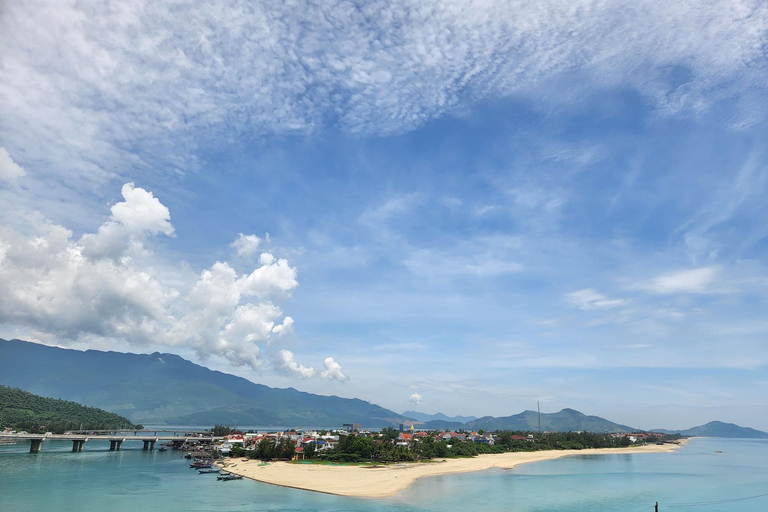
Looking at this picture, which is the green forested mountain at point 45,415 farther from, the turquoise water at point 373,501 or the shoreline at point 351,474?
the shoreline at point 351,474

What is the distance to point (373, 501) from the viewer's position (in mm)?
42031

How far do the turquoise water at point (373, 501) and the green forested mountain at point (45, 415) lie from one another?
44.4 metres

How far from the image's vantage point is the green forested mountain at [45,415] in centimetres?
11088

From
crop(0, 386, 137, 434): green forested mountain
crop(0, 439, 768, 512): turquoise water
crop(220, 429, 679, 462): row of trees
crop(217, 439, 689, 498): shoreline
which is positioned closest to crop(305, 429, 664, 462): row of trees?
crop(220, 429, 679, 462): row of trees

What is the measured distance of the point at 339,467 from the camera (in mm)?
62562

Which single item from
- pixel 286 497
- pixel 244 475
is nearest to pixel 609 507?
pixel 286 497

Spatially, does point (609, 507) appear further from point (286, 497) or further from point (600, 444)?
point (600, 444)

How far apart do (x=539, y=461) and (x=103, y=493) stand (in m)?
77.0

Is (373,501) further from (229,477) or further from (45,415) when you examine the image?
(45,415)

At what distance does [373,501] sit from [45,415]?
137 m

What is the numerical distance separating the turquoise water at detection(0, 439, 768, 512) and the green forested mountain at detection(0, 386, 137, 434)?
44427mm

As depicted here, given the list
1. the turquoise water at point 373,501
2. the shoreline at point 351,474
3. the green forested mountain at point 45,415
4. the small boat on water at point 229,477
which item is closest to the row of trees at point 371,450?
the shoreline at point 351,474

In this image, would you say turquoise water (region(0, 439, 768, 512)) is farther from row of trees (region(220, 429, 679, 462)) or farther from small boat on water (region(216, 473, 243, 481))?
row of trees (region(220, 429, 679, 462))

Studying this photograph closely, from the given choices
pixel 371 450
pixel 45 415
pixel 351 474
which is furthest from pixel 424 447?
pixel 45 415
